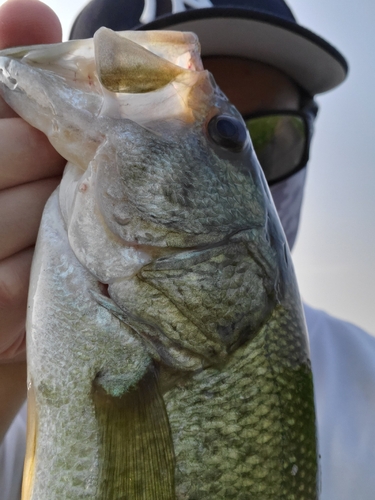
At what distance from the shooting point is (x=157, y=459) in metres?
0.64

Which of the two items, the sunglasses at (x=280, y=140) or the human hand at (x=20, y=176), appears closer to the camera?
the human hand at (x=20, y=176)

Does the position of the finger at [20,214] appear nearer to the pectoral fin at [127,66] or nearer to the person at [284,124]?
the pectoral fin at [127,66]

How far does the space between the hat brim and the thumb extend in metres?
1.20

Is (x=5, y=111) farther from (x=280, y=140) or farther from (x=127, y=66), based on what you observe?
(x=280, y=140)

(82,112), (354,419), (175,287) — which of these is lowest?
(354,419)

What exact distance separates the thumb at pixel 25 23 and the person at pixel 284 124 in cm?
80

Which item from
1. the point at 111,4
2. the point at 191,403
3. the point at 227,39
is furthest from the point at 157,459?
the point at 111,4

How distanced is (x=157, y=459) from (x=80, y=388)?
0.16 meters

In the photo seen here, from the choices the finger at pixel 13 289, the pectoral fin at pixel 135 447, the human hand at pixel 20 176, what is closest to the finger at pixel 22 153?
the human hand at pixel 20 176

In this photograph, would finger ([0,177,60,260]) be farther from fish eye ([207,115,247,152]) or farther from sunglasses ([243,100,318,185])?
sunglasses ([243,100,318,185])

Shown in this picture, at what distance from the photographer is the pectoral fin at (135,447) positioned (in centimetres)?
64

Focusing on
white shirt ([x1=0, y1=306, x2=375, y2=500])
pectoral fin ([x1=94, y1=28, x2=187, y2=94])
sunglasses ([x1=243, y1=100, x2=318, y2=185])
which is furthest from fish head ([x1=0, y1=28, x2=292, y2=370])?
sunglasses ([x1=243, y1=100, x2=318, y2=185])

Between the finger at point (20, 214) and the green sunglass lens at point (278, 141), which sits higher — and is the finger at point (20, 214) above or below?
below

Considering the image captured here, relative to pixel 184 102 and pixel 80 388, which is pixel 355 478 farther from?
pixel 184 102
